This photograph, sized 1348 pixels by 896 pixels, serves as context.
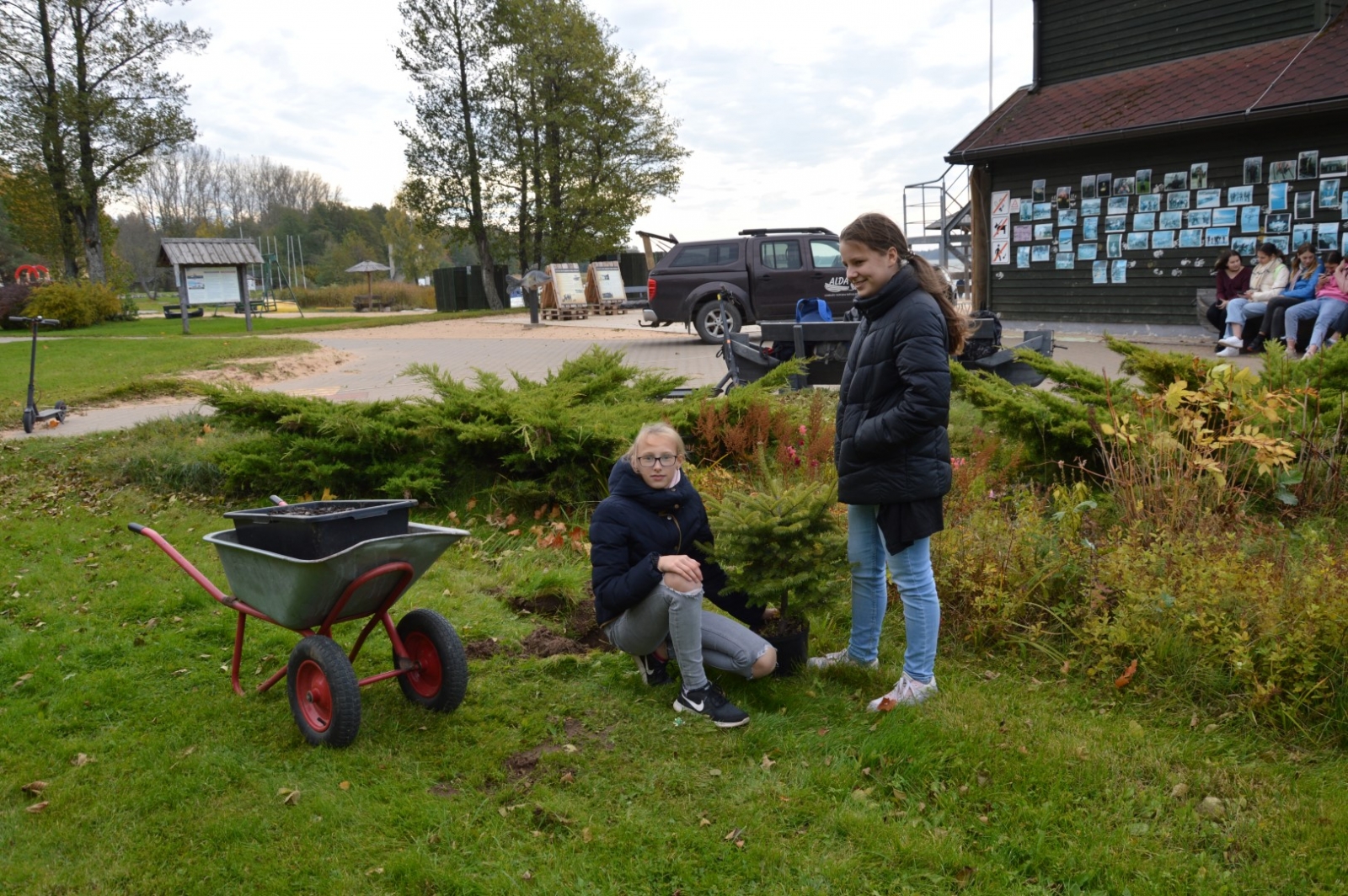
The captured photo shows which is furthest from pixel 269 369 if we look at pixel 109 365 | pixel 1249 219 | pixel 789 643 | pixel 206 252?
pixel 1249 219

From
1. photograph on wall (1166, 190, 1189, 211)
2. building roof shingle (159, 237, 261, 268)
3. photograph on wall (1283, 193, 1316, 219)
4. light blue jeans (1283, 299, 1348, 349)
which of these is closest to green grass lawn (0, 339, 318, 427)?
building roof shingle (159, 237, 261, 268)

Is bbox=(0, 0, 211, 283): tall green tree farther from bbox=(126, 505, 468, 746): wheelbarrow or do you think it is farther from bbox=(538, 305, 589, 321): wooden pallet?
bbox=(126, 505, 468, 746): wheelbarrow

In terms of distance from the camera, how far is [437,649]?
3.68 m

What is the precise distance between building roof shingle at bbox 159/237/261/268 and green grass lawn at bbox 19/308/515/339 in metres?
1.81

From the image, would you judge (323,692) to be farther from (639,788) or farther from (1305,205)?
(1305,205)

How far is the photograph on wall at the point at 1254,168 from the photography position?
48.5 feet

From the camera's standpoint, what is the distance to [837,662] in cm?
401

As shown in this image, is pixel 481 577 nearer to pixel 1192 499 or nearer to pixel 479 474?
pixel 479 474

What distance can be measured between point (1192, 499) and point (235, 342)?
1893 cm

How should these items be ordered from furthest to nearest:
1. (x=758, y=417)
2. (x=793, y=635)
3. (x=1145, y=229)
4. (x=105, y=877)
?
(x=1145, y=229) → (x=758, y=417) → (x=793, y=635) → (x=105, y=877)

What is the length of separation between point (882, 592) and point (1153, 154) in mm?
14744

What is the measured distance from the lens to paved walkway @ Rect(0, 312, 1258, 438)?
11.4m

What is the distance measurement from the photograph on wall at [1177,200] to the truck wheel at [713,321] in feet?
23.7

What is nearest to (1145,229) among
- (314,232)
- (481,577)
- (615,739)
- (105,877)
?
(481,577)
